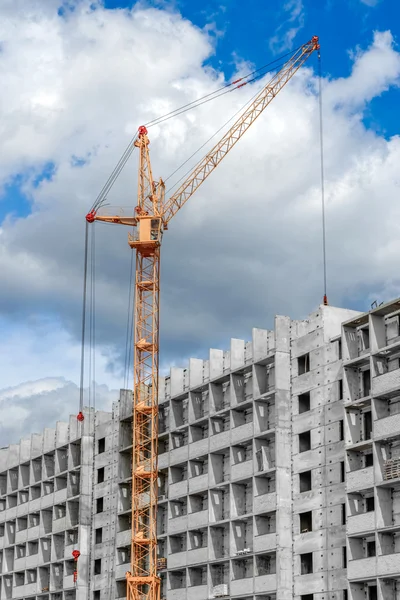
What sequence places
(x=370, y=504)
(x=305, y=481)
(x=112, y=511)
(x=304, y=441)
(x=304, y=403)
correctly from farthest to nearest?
(x=112, y=511) < (x=304, y=403) < (x=304, y=441) < (x=305, y=481) < (x=370, y=504)

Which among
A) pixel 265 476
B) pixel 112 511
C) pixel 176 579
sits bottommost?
pixel 176 579

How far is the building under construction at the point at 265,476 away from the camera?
95250mm

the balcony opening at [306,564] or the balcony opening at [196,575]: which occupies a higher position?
the balcony opening at [196,575]

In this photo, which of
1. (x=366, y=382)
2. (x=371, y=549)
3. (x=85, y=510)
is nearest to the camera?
(x=371, y=549)

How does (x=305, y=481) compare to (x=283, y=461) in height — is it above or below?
below

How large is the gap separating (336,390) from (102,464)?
4599 centimetres

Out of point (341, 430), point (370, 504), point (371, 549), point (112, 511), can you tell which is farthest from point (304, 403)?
point (112, 511)

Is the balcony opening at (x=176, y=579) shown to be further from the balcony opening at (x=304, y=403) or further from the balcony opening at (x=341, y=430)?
the balcony opening at (x=341, y=430)

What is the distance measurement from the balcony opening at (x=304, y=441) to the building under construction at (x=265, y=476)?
12cm

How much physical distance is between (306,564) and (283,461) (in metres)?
9.60

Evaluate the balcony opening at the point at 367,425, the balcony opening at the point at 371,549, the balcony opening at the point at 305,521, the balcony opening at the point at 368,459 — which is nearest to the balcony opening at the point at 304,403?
the balcony opening at the point at 367,425

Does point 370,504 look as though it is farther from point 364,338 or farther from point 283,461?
point 364,338

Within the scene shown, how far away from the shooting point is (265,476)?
108 m

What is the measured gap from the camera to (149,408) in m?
127
